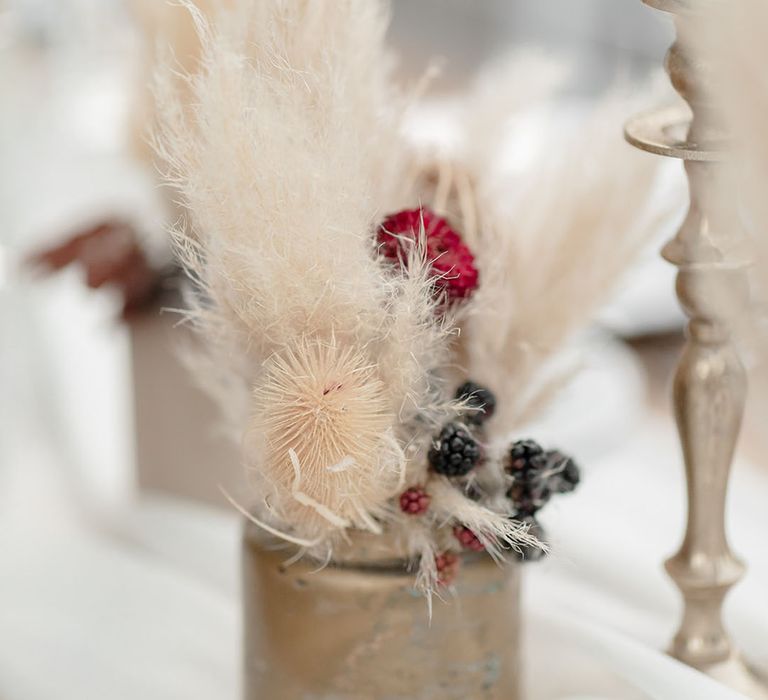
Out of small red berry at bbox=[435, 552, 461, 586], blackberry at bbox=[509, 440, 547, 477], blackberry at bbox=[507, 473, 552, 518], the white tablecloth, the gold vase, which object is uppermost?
blackberry at bbox=[509, 440, 547, 477]

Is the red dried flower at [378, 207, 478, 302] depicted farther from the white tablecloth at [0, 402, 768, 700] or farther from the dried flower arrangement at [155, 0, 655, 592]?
the white tablecloth at [0, 402, 768, 700]

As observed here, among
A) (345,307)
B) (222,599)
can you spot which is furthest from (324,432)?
(222,599)

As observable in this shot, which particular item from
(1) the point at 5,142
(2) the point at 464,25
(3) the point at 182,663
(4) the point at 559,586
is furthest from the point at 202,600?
(2) the point at 464,25

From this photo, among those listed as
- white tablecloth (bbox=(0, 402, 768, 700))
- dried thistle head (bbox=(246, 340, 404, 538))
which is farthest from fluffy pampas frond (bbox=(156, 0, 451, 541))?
white tablecloth (bbox=(0, 402, 768, 700))

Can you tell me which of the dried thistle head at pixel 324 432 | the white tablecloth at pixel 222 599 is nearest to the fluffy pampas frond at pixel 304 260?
the dried thistle head at pixel 324 432

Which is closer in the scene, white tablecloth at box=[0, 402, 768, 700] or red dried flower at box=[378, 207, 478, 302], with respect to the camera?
red dried flower at box=[378, 207, 478, 302]

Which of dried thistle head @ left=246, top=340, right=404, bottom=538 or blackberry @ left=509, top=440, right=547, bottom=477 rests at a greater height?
dried thistle head @ left=246, top=340, right=404, bottom=538

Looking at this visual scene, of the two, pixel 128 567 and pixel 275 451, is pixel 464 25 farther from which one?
pixel 275 451

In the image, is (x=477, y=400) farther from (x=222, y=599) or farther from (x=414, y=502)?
(x=222, y=599)
